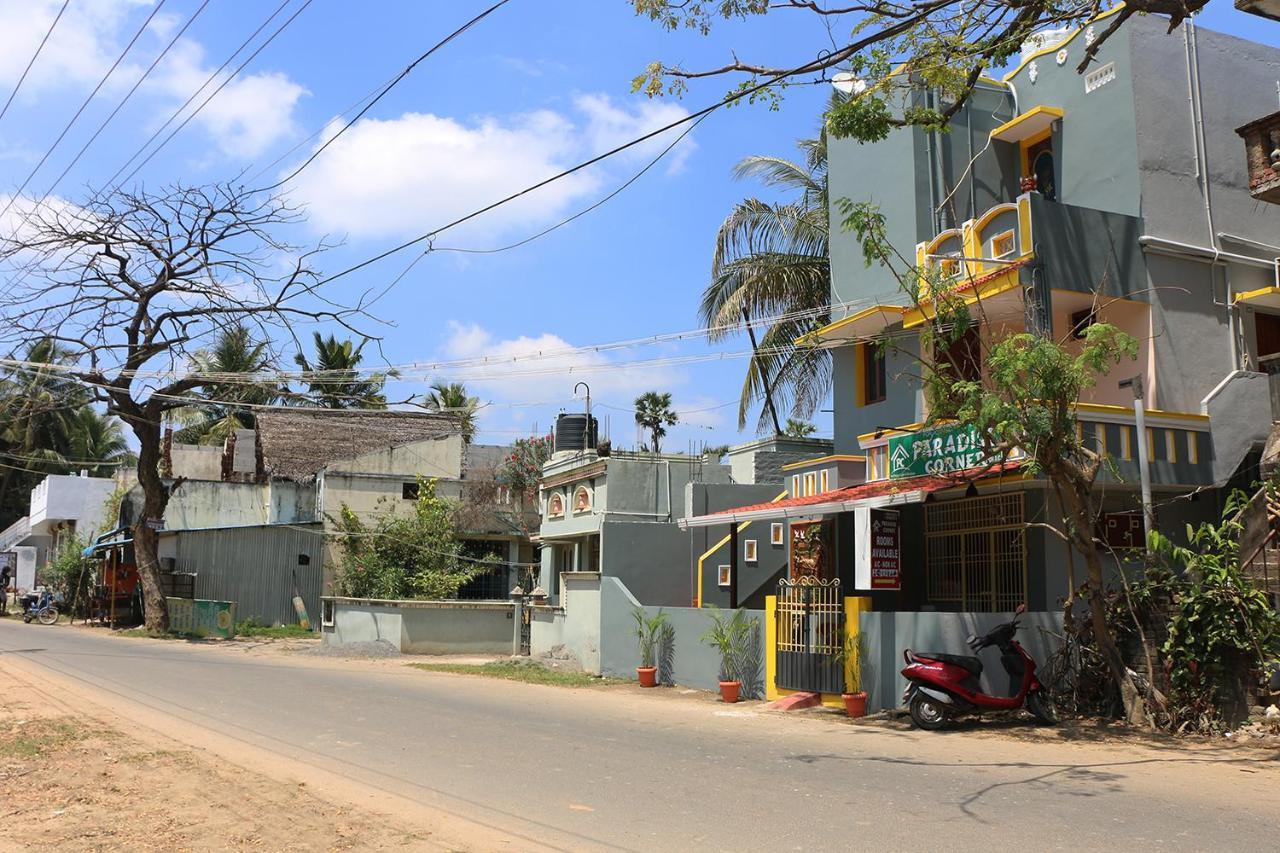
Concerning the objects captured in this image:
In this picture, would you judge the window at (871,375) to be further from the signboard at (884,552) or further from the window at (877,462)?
the signboard at (884,552)

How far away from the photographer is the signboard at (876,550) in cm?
1503

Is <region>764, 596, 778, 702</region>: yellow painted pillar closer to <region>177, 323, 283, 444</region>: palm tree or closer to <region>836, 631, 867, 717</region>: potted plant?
<region>836, 631, 867, 717</region>: potted plant

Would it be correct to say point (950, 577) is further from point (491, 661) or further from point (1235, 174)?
point (491, 661)

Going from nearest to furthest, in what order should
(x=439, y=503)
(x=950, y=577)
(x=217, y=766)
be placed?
(x=217, y=766), (x=950, y=577), (x=439, y=503)

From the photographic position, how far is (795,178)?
27453mm

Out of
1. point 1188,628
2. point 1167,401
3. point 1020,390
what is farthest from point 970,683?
point 1167,401

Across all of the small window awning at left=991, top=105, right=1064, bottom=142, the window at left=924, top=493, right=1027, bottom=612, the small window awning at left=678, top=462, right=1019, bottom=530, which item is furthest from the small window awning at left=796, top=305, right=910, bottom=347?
the small window awning at left=991, top=105, right=1064, bottom=142

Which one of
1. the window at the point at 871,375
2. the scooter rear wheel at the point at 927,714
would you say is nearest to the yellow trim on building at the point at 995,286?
the window at the point at 871,375

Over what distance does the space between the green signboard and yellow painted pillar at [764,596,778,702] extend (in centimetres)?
279

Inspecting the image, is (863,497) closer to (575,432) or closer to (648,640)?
(648,640)

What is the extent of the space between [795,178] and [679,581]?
11.2 metres

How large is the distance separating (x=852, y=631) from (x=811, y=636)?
73cm

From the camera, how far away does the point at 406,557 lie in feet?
98.9

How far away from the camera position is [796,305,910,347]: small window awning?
60.3ft
